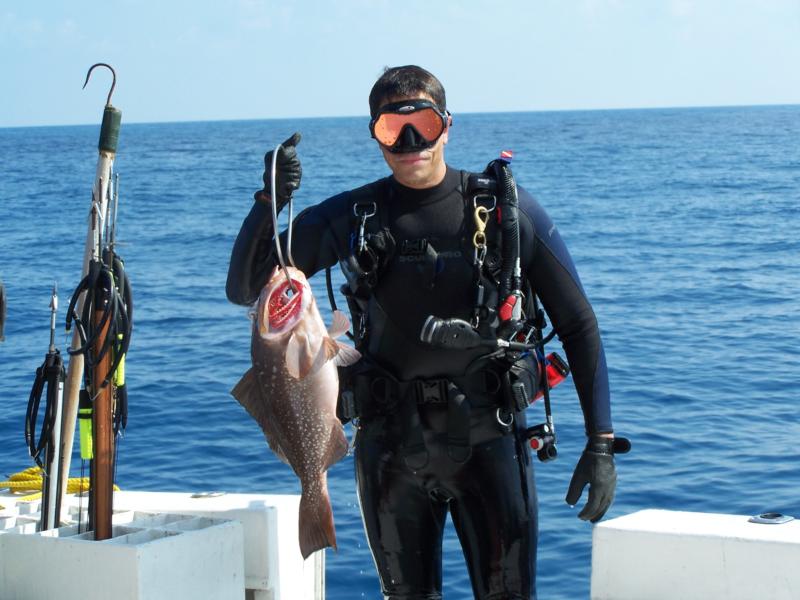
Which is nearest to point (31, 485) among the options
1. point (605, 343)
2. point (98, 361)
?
point (98, 361)

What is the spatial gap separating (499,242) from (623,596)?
1880mm

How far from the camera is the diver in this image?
3.87 m

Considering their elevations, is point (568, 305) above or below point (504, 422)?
Answer: above

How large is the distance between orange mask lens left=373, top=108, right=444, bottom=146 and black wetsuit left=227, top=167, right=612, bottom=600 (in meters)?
0.24

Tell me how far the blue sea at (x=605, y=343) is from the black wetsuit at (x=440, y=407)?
138cm

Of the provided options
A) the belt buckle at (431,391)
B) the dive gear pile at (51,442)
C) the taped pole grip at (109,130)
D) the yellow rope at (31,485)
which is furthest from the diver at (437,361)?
the yellow rope at (31,485)

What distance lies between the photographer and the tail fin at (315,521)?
144 inches

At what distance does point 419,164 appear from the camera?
3912 mm

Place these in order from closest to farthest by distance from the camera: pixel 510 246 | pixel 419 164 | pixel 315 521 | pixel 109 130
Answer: pixel 315 521 → pixel 510 246 → pixel 419 164 → pixel 109 130

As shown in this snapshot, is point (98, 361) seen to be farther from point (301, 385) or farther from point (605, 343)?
point (605, 343)

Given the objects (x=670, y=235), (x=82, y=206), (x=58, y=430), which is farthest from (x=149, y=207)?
(x=58, y=430)

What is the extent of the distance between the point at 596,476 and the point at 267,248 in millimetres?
1332

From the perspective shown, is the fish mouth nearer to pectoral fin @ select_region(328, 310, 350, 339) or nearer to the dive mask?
pectoral fin @ select_region(328, 310, 350, 339)

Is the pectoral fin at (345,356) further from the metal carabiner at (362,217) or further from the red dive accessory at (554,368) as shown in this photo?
the red dive accessory at (554,368)
